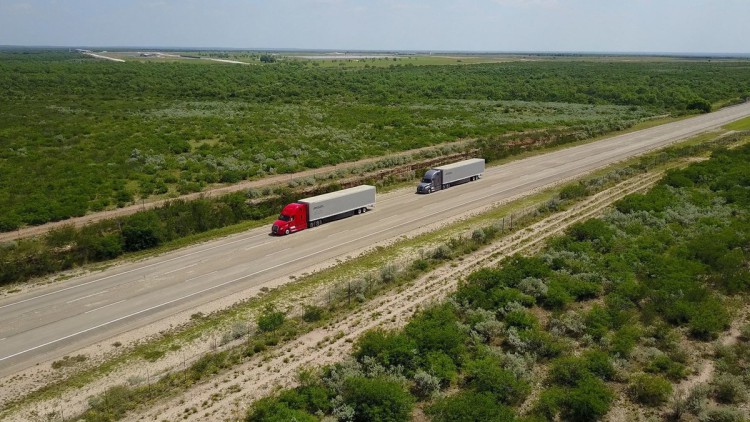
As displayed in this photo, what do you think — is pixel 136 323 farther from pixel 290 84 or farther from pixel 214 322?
pixel 290 84

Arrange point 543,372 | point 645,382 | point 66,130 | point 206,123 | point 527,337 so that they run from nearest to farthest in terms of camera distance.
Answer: point 645,382 < point 543,372 < point 527,337 < point 66,130 < point 206,123

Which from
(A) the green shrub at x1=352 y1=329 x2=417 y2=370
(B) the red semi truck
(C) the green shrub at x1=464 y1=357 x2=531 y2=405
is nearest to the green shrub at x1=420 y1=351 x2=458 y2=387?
(A) the green shrub at x1=352 y1=329 x2=417 y2=370

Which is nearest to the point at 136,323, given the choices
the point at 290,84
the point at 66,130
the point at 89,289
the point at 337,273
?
the point at 89,289

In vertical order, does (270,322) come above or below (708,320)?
below

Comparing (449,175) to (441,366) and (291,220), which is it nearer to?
(291,220)

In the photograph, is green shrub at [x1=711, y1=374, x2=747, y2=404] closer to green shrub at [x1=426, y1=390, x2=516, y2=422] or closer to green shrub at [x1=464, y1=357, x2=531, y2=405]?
green shrub at [x1=464, y1=357, x2=531, y2=405]

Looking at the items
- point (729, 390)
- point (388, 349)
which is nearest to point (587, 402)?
point (729, 390)
